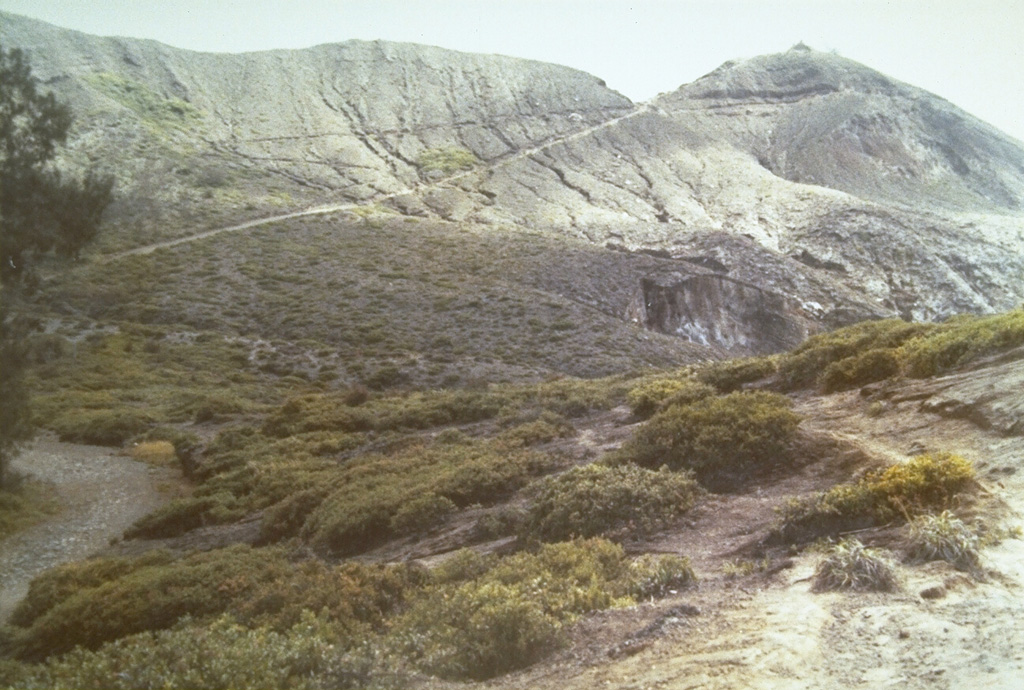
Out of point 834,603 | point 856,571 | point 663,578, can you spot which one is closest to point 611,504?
point 663,578

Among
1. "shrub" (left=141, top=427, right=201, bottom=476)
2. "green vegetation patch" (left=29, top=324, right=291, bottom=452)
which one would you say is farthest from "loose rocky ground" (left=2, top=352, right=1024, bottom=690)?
"green vegetation patch" (left=29, top=324, right=291, bottom=452)

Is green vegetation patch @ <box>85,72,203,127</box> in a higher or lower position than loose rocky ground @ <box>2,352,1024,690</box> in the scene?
higher

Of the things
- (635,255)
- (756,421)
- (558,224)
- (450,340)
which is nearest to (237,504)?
(756,421)

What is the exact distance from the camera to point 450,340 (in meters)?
34.2

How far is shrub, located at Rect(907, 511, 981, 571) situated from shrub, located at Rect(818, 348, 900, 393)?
6333 millimetres

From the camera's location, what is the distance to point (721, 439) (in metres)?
10.7

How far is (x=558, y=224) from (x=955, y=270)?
90.5ft

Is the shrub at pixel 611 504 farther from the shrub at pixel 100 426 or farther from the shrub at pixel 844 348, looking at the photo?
the shrub at pixel 100 426

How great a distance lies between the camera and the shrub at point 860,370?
1261cm

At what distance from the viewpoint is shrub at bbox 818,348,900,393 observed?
12.6 m

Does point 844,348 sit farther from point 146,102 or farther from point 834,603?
point 146,102

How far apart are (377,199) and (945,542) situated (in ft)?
179

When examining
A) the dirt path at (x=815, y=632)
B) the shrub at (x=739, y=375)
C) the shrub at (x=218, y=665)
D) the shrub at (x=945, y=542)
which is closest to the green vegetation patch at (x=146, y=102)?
the shrub at (x=739, y=375)

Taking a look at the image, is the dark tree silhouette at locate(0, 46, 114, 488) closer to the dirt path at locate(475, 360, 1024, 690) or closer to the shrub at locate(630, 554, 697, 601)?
the shrub at locate(630, 554, 697, 601)
